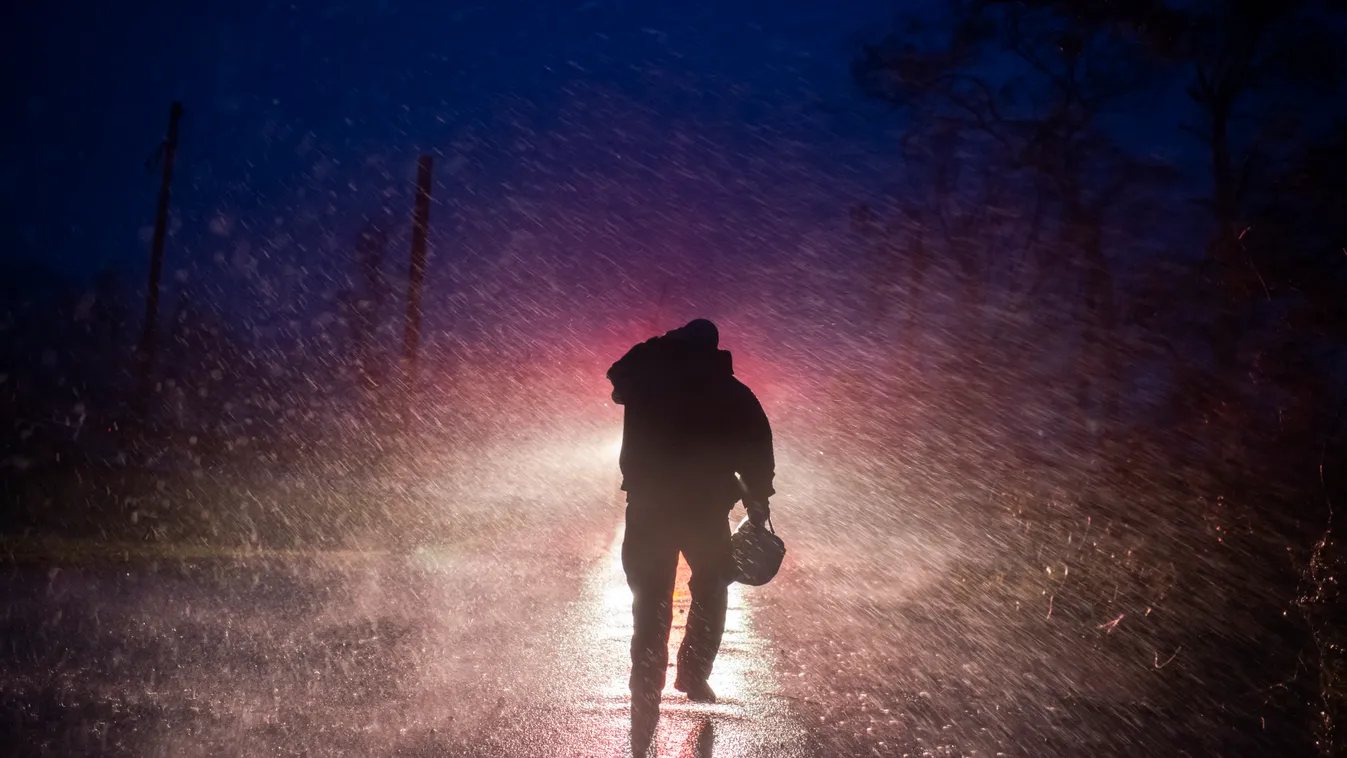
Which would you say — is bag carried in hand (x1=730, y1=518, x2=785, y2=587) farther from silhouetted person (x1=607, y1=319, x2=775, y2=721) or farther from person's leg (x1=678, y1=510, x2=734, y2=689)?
silhouetted person (x1=607, y1=319, x2=775, y2=721)

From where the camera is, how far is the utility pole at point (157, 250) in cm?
2581

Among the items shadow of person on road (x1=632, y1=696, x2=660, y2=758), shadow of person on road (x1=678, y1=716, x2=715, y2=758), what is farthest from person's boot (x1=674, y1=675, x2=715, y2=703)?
shadow of person on road (x1=632, y1=696, x2=660, y2=758)

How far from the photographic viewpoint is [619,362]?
5.37 meters

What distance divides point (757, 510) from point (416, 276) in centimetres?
1942

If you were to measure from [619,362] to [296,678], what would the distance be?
7.47ft

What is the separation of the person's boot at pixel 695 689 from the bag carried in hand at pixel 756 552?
1.75 ft

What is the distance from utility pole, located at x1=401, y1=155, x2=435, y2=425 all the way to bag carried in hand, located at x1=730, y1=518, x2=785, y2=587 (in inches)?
713

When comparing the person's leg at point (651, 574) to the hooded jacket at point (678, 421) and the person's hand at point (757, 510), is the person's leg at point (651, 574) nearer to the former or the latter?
the hooded jacket at point (678, 421)

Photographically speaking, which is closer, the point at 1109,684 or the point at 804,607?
the point at 1109,684

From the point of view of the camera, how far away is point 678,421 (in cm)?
528

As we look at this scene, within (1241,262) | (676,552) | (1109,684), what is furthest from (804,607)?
(1241,262)

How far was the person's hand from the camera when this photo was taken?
223 inches

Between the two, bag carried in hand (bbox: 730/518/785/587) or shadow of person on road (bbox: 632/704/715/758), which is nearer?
shadow of person on road (bbox: 632/704/715/758)

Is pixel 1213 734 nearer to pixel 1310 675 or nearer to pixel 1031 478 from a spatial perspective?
pixel 1310 675
